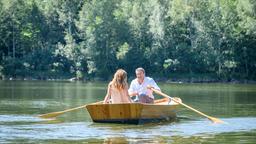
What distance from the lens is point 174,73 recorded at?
9856 centimetres

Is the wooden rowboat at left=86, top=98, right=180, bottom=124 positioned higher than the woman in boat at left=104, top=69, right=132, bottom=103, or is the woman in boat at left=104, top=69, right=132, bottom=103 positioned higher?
the woman in boat at left=104, top=69, right=132, bottom=103

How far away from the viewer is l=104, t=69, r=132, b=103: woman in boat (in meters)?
26.5

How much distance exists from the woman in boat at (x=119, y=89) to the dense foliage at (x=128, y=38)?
69.2 meters

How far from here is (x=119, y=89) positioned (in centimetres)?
2669

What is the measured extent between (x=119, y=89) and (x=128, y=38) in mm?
76570

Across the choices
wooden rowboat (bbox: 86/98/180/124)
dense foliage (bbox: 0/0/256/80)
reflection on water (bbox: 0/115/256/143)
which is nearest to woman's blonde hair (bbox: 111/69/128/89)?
wooden rowboat (bbox: 86/98/180/124)

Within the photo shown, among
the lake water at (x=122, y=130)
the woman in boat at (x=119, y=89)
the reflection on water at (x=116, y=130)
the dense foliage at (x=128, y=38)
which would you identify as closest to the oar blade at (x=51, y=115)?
the lake water at (x=122, y=130)

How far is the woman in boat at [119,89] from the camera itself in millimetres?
26453

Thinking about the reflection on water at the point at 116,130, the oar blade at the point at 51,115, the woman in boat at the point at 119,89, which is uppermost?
the woman in boat at the point at 119,89

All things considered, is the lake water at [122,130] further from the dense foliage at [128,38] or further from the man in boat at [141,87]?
the dense foliage at [128,38]

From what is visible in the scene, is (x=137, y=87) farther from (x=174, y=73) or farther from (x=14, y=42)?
(x=14, y=42)

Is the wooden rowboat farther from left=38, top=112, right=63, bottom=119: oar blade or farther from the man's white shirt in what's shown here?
left=38, top=112, right=63, bottom=119: oar blade

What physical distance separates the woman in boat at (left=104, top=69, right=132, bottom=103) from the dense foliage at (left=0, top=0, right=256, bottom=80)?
69.2 m

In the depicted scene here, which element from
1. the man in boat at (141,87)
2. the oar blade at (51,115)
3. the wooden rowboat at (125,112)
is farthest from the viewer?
the oar blade at (51,115)
